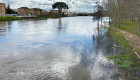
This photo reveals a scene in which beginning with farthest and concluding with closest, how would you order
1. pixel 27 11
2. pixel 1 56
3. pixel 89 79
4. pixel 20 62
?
1. pixel 27 11
2. pixel 1 56
3. pixel 20 62
4. pixel 89 79

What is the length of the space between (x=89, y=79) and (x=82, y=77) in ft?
1.63

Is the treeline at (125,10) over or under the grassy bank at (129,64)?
over

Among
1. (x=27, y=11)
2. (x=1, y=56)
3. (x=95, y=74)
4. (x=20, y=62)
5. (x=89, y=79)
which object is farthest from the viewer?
(x=27, y=11)

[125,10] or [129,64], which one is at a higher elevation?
[125,10]

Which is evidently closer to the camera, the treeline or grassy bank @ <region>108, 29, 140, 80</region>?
grassy bank @ <region>108, 29, 140, 80</region>

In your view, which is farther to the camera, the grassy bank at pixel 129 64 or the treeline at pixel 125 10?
the treeline at pixel 125 10

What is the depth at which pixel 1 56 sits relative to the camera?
46.4 feet

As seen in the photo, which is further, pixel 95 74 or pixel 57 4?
pixel 57 4

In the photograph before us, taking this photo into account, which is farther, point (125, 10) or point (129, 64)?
point (125, 10)

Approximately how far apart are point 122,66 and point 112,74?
5.41 feet

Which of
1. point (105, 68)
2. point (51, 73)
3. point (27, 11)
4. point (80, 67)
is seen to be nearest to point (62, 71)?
point (51, 73)

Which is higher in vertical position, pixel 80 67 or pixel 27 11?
pixel 27 11

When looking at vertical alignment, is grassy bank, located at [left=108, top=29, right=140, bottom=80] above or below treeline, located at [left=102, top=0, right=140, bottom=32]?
below

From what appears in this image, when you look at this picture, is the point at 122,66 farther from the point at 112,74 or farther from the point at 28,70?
the point at 28,70
